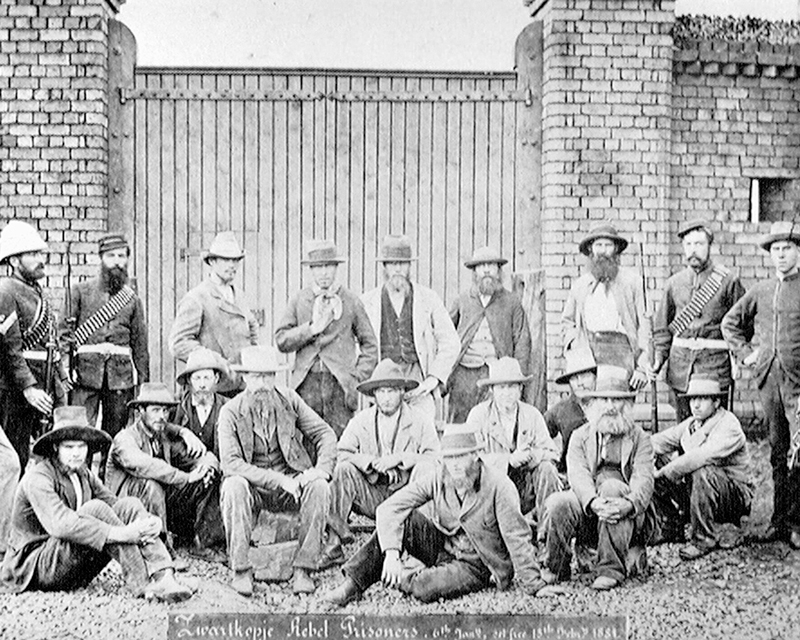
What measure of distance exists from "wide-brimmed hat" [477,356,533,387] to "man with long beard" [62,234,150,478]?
231 cm

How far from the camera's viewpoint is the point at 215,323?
21.2 feet

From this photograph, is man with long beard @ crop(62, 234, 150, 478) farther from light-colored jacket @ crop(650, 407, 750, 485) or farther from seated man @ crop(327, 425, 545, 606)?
light-colored jacket @ crop(650, 407, 750, 485)

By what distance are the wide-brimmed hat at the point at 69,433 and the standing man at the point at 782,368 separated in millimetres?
3741

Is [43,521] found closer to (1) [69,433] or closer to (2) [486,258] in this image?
(1) [69,433]

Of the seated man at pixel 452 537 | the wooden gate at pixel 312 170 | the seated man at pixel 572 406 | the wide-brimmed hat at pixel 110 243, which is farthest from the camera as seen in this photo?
the wooden gate at pixel 312 170

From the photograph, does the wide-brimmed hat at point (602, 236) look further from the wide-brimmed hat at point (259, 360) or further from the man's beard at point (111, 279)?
the man's beard at point (111, 279)

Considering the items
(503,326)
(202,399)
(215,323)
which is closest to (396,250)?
(503,326)

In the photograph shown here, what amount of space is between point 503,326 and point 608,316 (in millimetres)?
692

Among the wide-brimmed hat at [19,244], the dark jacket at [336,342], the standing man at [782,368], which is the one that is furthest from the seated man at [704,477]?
the wide-brimmed hat at [19,244]

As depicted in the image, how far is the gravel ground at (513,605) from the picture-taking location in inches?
193

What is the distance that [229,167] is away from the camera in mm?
7859

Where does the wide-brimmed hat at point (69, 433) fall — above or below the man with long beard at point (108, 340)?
below

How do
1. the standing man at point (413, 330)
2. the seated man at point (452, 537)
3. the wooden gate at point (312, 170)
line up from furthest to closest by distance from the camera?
the wooden gate at point (312, 170) < the standing man at point (413, 330) < the seated man at point (452, 537)

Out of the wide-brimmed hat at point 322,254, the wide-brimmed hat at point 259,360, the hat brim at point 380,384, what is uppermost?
the wide-brimmed hat at point 322,254
